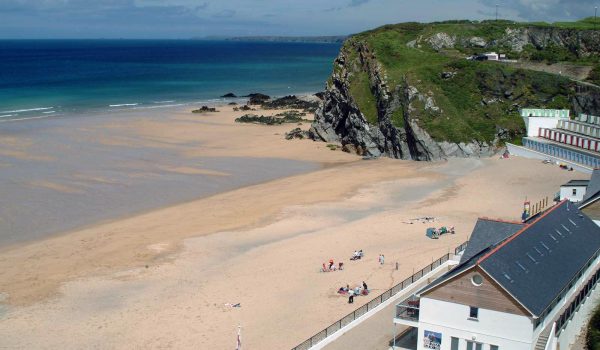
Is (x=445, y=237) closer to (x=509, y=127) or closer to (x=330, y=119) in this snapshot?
(x=509, y=127)

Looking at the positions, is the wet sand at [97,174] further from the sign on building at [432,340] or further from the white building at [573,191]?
the sign on building at [432,340]

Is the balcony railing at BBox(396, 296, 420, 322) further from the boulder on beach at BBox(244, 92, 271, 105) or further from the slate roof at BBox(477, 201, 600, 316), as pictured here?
the boulder on beach at BBox(244, 92, 271, 105)

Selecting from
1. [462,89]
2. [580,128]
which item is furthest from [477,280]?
[462,89]

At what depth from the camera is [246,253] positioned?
103 ft

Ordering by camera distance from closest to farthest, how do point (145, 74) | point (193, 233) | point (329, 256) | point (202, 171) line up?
point (329, 256) < point (193, 233) < point (202, 171) < point (145, 74)

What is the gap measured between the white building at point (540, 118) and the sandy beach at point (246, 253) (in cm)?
489

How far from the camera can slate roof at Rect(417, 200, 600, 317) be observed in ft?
58.6

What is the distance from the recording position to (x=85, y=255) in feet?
Answer: 104

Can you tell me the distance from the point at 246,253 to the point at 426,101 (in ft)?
94.3

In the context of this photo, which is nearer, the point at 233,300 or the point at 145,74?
Result: the point at 233,300

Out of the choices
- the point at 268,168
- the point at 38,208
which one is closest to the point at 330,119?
the point at 268,168

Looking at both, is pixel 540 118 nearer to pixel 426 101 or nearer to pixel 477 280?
pixel 426 101

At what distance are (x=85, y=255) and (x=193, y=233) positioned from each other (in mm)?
5851

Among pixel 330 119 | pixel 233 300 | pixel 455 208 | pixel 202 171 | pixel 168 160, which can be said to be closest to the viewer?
pixel 233 300
